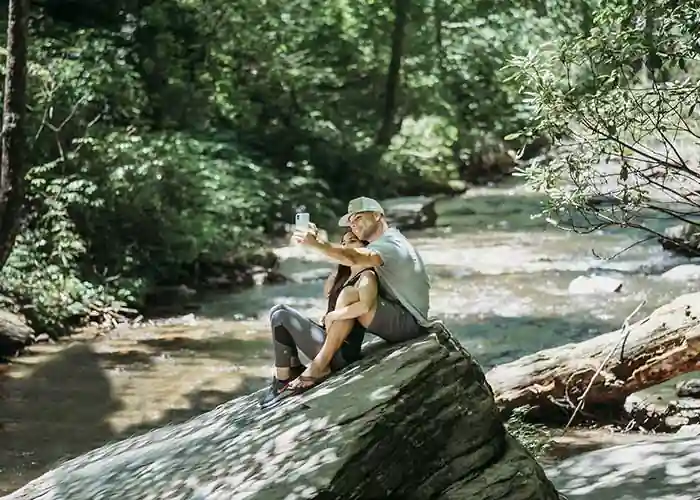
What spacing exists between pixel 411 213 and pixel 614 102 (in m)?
13.9

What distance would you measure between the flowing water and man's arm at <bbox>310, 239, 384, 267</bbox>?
150 inches

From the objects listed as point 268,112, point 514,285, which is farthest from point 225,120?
point 514,285

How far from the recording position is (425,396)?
4738mm

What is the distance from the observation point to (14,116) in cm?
919

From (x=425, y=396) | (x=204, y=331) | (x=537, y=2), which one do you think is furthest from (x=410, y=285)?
(x=537, y=2)

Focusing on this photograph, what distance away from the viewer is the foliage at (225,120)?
13.4m

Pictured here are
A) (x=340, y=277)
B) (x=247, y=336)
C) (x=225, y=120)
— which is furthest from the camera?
(x=225, y=120)

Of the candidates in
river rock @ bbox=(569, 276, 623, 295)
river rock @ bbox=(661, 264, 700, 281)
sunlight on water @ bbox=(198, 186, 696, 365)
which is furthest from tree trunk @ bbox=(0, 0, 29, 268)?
river rock @ bbox=(661, 264, 700, 281)

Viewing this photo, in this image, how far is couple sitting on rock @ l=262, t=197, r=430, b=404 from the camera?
501cm

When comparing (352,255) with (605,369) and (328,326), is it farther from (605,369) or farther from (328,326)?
(605,369)

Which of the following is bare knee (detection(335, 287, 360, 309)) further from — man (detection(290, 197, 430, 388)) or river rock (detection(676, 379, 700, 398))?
river rock (detection(676, 379, 700, 398))

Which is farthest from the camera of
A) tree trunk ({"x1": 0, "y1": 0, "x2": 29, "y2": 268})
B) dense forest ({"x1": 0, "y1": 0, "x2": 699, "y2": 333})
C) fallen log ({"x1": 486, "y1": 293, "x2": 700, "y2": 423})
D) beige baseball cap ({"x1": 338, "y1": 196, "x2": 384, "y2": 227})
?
tree trunk ({"x1": 0, "y1": 0, "x2": 29, "y2": 268})

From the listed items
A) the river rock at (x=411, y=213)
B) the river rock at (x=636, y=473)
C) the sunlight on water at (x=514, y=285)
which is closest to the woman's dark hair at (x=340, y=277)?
the river rock at (x=636, y=473)

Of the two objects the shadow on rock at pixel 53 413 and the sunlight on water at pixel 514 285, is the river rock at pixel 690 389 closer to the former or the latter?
the sunlight on water at pixel 514 285
